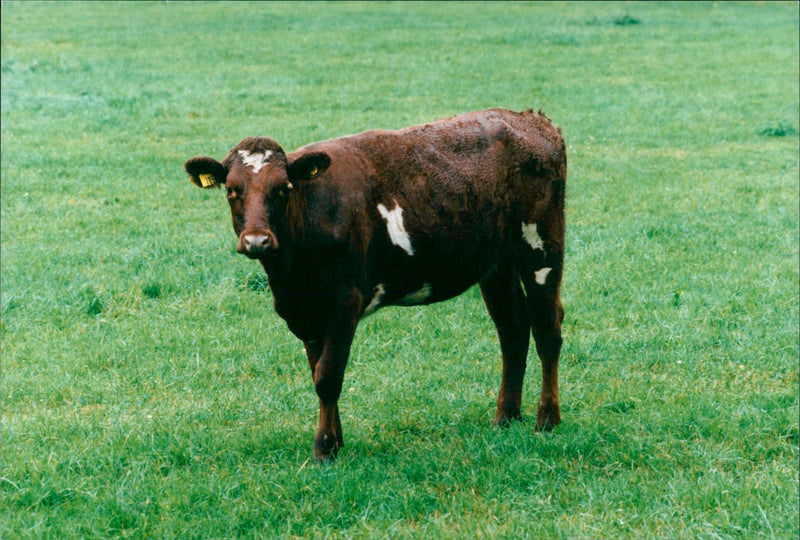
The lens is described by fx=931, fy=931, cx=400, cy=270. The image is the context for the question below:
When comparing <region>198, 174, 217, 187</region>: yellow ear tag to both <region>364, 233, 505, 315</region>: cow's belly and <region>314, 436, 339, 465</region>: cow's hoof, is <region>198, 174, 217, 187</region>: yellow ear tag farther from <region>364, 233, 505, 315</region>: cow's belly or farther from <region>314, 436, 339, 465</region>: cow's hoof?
<region>314, 436, 339, 465</region>: cow's hoof

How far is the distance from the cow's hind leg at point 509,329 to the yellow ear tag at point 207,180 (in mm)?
2112

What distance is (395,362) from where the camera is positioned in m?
7.60

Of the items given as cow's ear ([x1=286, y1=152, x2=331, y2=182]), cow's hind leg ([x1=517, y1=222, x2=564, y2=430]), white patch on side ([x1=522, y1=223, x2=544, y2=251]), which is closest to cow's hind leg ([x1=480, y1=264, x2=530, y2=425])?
cow's hind leg ([x1=517, y1=222, x2=564, y2=430])

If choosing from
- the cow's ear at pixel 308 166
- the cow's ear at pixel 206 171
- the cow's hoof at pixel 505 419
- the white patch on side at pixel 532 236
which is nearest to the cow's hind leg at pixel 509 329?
the cow's hoof at pixel 505 419

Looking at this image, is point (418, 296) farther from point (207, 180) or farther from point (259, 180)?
point (207, 180)

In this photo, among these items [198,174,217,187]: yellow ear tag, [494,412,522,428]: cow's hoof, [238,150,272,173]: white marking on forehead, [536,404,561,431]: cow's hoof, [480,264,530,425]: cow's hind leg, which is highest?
[238,150,272,173]: white marking on forehead

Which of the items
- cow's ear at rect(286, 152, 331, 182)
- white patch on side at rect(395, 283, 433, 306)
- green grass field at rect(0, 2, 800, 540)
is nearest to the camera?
green grass field at rect(0, 2, 800, 540)

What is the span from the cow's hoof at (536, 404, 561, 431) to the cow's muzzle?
7.96 ft

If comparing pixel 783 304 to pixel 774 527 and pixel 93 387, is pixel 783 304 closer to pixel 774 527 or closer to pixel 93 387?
pixel 774 527

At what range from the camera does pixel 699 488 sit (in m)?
5.46

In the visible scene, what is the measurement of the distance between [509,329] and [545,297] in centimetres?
39

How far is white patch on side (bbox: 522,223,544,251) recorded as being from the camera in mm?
6418

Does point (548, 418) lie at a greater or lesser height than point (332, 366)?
lesser

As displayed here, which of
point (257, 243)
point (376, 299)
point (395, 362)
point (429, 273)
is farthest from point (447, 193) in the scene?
point (395, 362)
